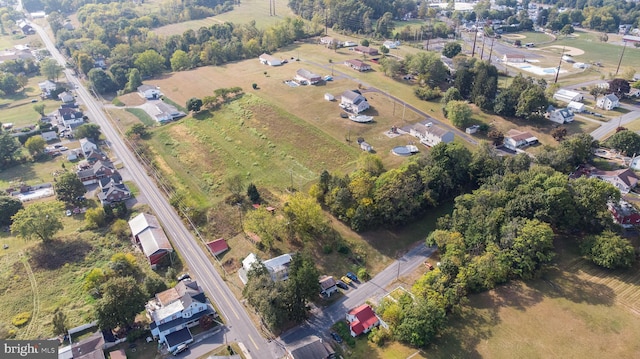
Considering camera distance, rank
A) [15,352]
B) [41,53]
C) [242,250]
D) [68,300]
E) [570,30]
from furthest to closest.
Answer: [570,30] < [41,53] < [242,250] < [68,300] < [15,352]

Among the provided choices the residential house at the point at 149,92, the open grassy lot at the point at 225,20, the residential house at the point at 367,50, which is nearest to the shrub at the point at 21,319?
the residential house at the point at 149,92

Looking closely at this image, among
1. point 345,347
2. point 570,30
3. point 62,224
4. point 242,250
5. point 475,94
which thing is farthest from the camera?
point 570,30

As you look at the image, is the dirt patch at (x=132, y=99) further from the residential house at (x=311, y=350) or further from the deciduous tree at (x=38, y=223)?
the residential house at (x=311, y=350)

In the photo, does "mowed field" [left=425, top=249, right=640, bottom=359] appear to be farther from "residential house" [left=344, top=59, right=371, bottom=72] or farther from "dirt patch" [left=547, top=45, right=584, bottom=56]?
"dirt patch" [left=547, top=45, right=584, bottom=56]

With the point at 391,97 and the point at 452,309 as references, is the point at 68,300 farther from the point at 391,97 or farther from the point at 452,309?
the point at 391,97

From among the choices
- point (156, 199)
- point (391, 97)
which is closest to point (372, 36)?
point (391, 97)
